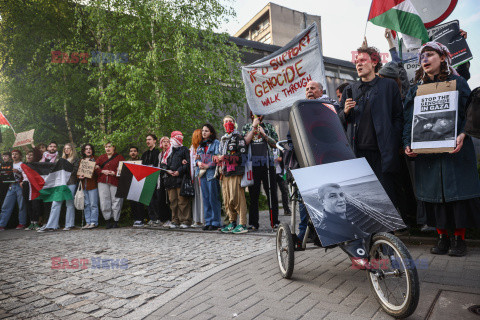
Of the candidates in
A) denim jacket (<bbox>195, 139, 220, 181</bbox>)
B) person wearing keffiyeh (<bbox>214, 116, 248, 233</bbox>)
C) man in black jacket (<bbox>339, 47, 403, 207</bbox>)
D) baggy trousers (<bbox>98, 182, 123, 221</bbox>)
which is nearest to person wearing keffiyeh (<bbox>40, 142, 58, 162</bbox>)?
baggy trousers (<bbox>98, 182, 123, 221</bbox>)

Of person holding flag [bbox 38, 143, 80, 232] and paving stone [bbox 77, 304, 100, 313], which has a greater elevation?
person holding flag [bbox 38, 143, 80, 232]

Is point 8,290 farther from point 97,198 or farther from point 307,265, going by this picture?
point 97,198

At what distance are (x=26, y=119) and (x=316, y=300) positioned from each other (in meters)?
17.3

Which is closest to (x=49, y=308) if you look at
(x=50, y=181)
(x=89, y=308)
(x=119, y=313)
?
(x=89, y=308)

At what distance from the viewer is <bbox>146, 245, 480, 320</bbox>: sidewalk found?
7.19 ft

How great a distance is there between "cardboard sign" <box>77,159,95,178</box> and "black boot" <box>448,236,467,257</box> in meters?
8.27

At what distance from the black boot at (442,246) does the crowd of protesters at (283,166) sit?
0.04ft

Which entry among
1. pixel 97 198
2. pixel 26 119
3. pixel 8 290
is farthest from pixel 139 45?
pixel 8 290

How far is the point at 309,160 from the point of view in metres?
2.69

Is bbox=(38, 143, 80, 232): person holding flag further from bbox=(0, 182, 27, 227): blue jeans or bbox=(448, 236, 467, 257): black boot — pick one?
bbox=(448, 236, 467, 257): black boot

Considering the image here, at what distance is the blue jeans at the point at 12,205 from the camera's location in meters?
9.79

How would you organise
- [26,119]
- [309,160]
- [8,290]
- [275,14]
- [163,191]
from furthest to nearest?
[275,14]
[26,119]
[163,191]
[8,290]
[309,160]

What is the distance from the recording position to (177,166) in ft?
24.8

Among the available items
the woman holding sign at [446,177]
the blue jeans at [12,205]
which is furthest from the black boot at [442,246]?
the blue jeans at [12,205]
